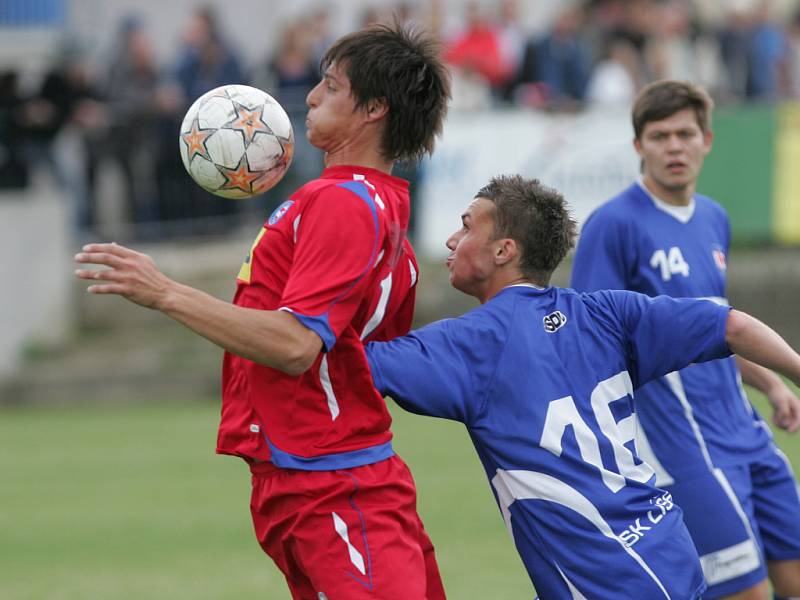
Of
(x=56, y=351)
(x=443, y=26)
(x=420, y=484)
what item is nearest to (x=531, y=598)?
(x=420, y=484)

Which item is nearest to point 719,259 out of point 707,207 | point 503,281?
point 707,207

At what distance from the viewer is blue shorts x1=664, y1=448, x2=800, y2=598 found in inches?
231

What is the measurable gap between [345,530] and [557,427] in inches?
27.7

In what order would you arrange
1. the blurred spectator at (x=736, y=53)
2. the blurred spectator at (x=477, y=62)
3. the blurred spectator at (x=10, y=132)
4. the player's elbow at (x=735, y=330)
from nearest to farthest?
1. the player's elbow at (x=735, y=330)
2. the blurred spectator at (x=10, y=132)
3. the blurred spectator at (x=477, y=62)
4. the blurred spectator at (x=736, y=53)

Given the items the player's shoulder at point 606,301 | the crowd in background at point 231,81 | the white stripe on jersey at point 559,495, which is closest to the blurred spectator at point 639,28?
the crowd in background at point 231,81

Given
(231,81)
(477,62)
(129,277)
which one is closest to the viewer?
(129,277)

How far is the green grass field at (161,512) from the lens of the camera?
860 cm

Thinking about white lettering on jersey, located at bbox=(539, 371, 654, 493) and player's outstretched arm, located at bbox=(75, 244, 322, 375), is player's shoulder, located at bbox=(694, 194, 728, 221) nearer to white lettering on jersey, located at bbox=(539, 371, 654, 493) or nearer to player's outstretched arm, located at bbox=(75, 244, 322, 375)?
white lettering on jersey, located at bbox=(539, 371, 654, 493)

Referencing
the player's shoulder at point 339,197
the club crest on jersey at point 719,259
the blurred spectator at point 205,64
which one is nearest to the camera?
the player's shoulder at point 339,197

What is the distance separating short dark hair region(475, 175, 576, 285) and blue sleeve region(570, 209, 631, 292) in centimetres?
122

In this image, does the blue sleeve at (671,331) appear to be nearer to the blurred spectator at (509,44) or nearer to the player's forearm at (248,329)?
the player's forearm at (248,329)

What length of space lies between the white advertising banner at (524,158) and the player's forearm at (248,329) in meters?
11.9

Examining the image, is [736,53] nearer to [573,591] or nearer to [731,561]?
[731,561]

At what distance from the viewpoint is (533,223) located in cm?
458
